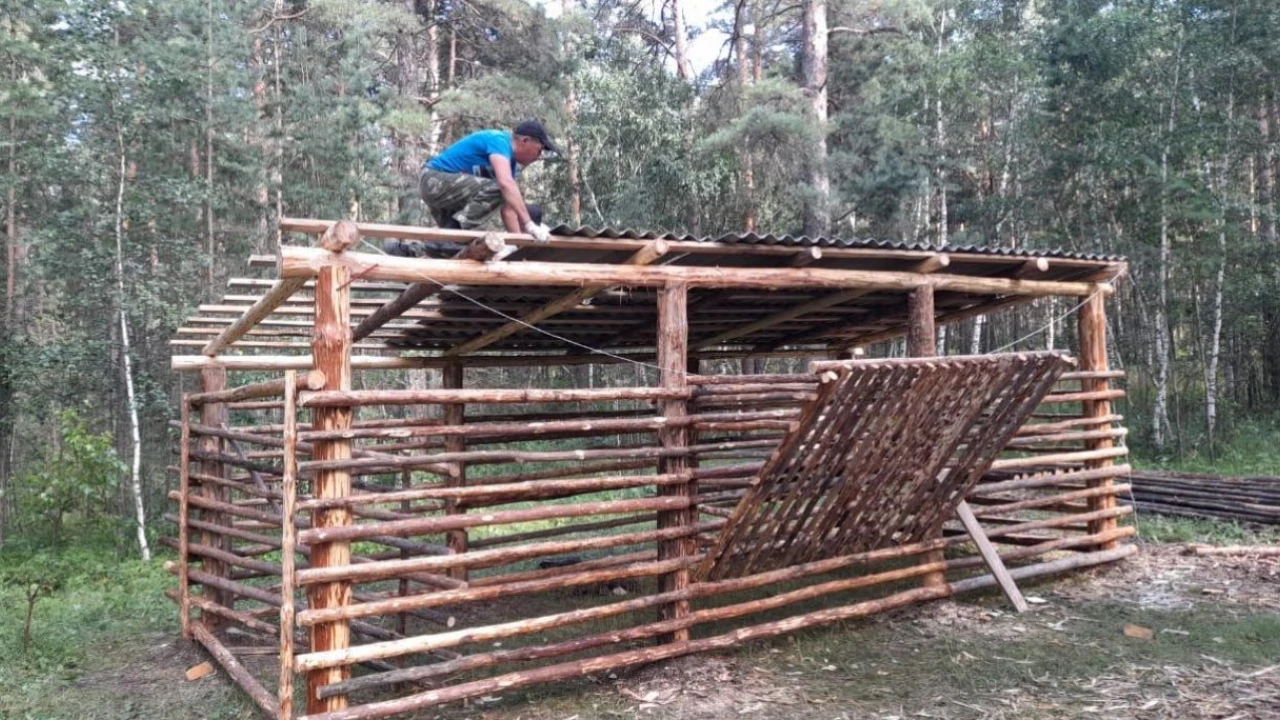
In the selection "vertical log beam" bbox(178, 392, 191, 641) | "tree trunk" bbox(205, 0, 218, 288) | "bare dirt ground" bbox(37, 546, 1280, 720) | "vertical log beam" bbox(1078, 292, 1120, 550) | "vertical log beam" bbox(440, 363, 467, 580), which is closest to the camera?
"bare dirt ground" bbox(37, 546, 1280, 720)

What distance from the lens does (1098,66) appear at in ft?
45.8

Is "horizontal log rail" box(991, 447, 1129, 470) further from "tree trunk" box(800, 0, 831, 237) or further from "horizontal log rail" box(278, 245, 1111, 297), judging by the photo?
"tree trunk" box(800, 0, 831, 237)

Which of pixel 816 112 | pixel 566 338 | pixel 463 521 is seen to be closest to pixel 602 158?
pixel 816 112

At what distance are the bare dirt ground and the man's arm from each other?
2.69 m

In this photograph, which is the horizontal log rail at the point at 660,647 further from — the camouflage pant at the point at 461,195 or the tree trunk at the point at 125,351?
the tree trunk at the point at 125,351

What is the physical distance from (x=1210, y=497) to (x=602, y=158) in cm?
1068

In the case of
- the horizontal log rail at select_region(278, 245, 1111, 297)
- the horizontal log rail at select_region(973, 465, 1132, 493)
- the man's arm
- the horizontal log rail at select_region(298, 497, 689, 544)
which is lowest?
the horizontal log rail at select_region(973, 465, 1132, 493)

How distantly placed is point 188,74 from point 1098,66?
14.0 meters

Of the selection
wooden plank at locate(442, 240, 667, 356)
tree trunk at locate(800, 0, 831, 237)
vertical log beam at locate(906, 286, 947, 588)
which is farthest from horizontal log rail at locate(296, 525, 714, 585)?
tree trunk at locate(800, 0, 831, 237)

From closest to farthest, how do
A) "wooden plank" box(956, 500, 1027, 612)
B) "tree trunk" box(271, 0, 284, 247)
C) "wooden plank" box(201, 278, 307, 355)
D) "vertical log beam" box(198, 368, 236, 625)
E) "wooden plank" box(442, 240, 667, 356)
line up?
"wooden plank" box(201, 278, 307, 355) < "wooden plank" box(442, 240, 667, 356) < "vertical log beam" box(198, 368, 236, 625) < "wooden plank" box(956, 500, 1027, 612) < "tree trunk" box(271, 0, 284, 247)

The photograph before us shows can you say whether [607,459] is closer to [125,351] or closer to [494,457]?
[494,457]

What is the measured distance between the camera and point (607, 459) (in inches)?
212

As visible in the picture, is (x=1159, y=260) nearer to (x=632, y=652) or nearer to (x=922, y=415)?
(x=922, y=415)

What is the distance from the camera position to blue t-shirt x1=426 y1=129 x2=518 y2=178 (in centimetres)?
504
